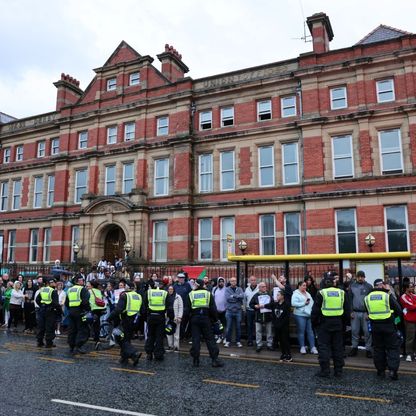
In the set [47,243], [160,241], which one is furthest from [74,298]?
[47,243]

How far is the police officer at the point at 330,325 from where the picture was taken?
26.6 ft

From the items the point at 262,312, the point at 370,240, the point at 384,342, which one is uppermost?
the point at 370,240

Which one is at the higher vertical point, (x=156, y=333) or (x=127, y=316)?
(x=127, y=316)

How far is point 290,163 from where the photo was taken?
895 inches

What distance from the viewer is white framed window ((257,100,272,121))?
78.2 feet

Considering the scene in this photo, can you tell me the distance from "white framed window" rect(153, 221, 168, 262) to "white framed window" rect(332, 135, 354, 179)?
1077 centimetres

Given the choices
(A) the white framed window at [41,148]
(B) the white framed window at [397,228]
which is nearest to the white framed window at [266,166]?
(B) the white framed window at [397,228]

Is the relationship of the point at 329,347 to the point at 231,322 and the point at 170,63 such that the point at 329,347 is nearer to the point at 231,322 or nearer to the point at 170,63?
the point at 231,322

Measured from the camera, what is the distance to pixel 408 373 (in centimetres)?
854

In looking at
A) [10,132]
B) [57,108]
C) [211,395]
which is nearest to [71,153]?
[57,108]

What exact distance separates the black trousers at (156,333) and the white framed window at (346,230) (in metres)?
13.4

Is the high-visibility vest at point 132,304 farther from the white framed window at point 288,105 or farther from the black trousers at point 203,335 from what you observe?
the white framed window at point 288,105

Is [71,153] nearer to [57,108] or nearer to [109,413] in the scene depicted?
[57,108]

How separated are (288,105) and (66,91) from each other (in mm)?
18158
